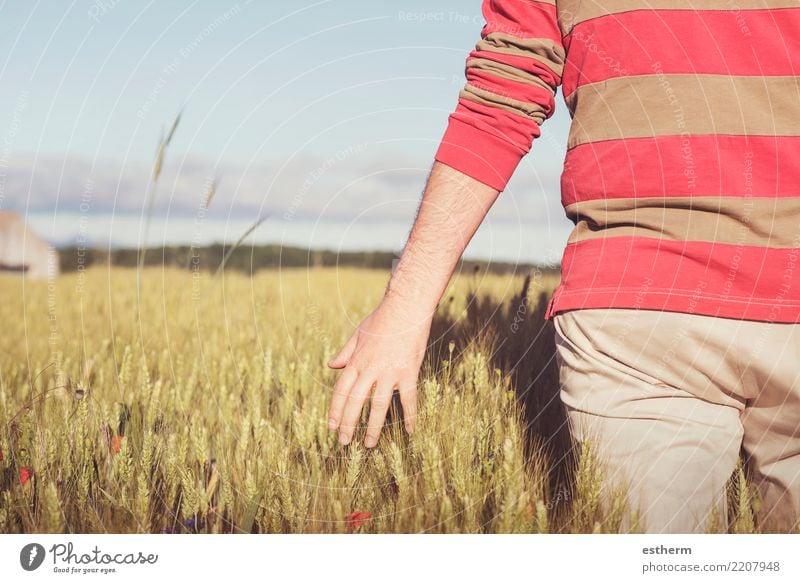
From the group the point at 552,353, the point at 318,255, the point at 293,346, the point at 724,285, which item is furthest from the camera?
the point at 318,255

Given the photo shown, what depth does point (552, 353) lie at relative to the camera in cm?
195

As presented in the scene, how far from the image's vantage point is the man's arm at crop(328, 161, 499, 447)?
130 centimetres

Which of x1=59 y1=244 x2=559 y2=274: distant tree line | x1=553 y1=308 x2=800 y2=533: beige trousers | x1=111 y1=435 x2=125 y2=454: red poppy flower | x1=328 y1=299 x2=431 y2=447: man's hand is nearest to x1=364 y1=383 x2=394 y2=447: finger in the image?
x1=328 y1=299 x2=431 y2=447: man's hand

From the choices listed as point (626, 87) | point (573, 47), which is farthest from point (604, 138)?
point (573, 47)

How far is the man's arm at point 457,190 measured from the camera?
4.28ft

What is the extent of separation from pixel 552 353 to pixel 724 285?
A: 74 cm

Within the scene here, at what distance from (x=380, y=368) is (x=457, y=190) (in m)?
0.37

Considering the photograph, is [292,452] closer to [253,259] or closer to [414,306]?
[414,306]

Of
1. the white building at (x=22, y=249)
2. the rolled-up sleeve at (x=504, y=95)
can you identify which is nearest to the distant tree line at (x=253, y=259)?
the white building at (x=22, y=249)

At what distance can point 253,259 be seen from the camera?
12.0 feet

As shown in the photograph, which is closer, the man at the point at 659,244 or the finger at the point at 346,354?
the man at the point at 659,244

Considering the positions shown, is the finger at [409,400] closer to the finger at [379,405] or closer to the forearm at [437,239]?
the finger at [379,405]

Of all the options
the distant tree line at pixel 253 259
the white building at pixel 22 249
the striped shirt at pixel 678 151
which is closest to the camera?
the striped shirt at pixel 678 151
